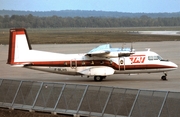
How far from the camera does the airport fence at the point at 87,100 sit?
21.9 m

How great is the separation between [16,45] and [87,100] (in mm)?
18481

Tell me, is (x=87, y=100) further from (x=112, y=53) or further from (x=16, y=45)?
A: (x=16, y=45)

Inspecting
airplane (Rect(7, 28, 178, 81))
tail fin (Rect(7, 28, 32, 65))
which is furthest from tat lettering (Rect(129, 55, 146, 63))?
tail fin (Rect(7, 28, 32, 65))

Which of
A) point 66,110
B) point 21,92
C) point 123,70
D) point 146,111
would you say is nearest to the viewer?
point 146,111

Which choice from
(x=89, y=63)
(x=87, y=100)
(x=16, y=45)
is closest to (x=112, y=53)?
(x=89, y=63)

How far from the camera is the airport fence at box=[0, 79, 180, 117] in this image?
Result: 21.9m

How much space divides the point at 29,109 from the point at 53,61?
15003 millimetres

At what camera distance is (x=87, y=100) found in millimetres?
24109

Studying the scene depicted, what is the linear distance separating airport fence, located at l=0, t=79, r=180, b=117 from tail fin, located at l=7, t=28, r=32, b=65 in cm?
1218

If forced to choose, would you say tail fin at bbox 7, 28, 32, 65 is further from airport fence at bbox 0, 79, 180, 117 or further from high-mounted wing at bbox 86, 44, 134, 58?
airport fence at bbox 0, 79, 180, 117

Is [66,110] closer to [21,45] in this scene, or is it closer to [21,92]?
[21,92]

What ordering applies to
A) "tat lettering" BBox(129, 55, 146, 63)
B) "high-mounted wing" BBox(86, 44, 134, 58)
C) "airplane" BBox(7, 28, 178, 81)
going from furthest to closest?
"tat lettering" BBox(129, 55, 146, 63) < "airplane" BBox(7, 28, 178, 81) < "high-mounted wing" BBox(86, 44, 134, 58)

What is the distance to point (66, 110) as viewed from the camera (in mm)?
24484

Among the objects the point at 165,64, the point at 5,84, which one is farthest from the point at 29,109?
the point at 165,64
